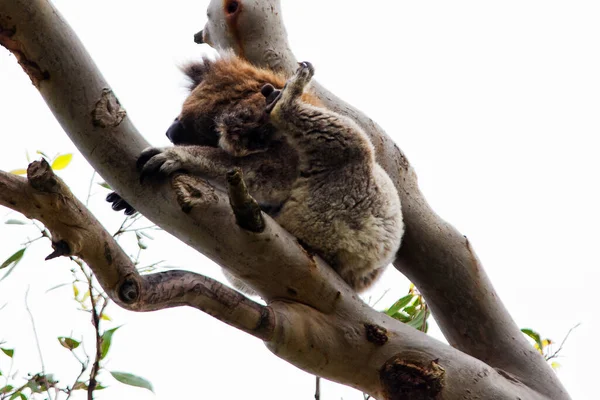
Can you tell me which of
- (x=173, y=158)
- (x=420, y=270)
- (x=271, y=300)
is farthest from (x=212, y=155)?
(x=420, y=270)

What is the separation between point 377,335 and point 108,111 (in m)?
1.03

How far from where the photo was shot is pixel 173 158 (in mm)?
2131

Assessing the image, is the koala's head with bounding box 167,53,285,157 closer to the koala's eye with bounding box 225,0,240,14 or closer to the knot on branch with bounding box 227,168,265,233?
the koala's eye with bounding box 225,0,240,14

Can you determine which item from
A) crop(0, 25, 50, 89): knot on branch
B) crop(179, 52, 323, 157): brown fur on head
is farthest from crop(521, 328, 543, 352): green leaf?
crop(0, 25, 50, 89): knot on branch

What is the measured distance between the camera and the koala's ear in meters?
2.59

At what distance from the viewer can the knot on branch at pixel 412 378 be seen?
6.57ft

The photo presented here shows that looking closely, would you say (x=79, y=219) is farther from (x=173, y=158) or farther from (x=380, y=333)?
(x=380, y=333)

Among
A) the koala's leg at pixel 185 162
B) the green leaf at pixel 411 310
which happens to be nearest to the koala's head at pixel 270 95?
the koala's leg at pixel 185 162

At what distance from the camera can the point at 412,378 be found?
6.64 feet

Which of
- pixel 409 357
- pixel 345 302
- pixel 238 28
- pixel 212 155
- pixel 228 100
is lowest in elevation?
pixel 409 357

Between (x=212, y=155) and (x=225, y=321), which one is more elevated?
(x=212, y=155)

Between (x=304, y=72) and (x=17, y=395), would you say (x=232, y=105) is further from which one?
(x=17, y=395)

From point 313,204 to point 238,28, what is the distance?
1.06 m

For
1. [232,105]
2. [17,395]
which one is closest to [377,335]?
[232,105]
